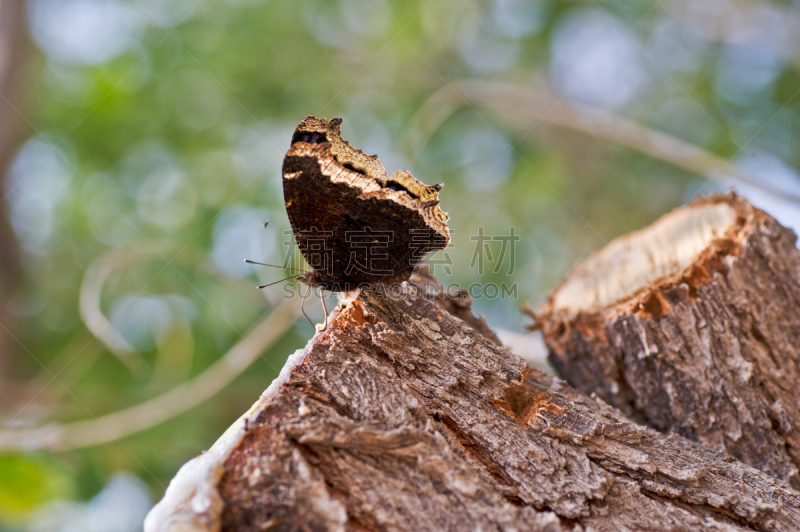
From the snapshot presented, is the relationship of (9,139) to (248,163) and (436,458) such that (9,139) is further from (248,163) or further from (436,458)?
(436,458)

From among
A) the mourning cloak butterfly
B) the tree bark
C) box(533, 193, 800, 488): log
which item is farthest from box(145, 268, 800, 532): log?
the tree bark

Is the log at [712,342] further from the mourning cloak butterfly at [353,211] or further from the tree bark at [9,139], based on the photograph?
the tree bark at [9,139]

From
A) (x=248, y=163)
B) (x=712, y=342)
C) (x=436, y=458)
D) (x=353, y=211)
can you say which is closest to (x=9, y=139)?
(x=248, y=163)

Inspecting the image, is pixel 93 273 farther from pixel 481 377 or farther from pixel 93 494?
pixel 481 377

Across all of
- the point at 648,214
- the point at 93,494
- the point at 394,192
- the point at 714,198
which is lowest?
the point at 93,494

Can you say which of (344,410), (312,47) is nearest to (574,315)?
(344,410)

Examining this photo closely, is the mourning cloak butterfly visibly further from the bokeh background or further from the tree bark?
the tree bark

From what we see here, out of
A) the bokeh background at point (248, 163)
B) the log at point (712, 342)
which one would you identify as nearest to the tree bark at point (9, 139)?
the bokeh background at point (248, 163)
